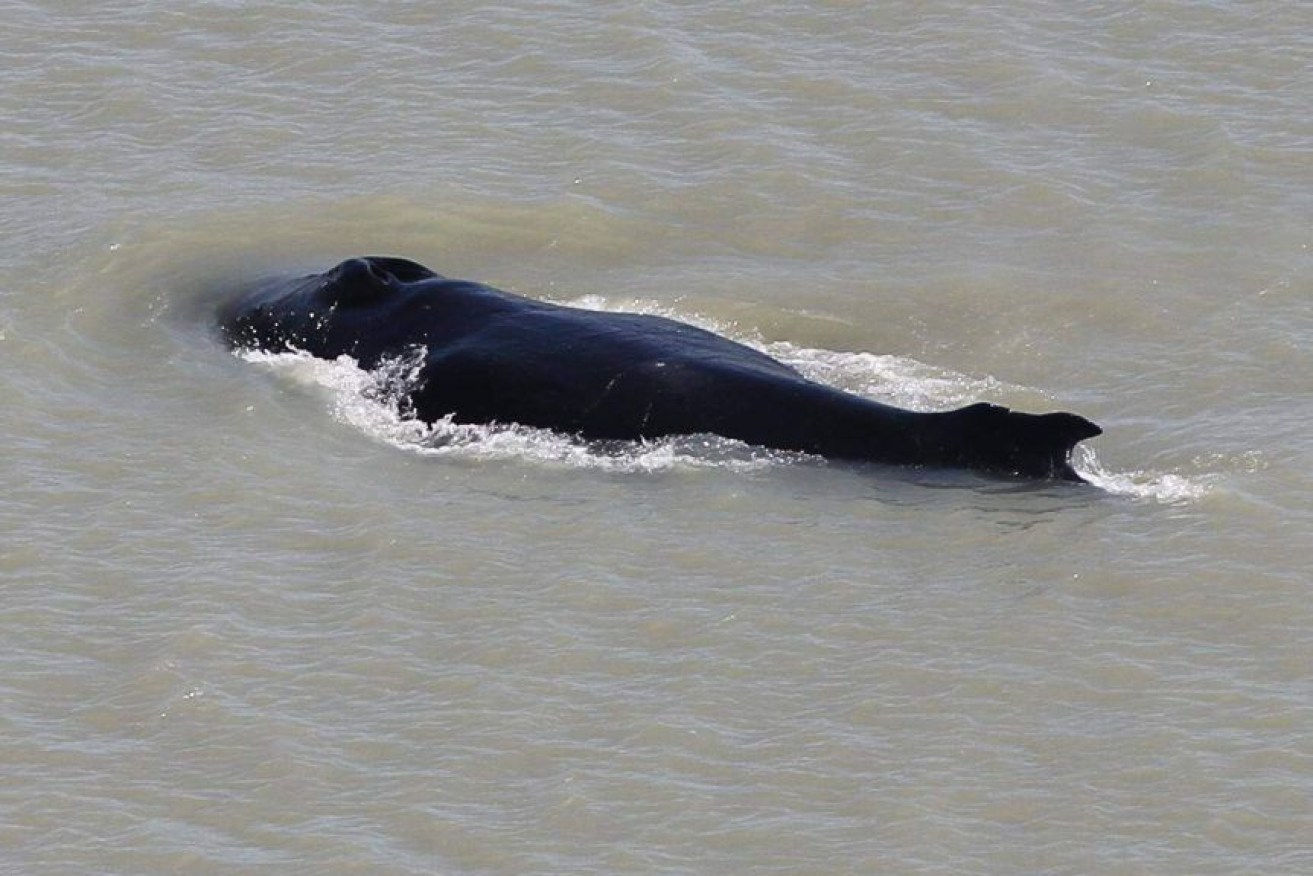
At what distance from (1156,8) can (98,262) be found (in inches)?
452

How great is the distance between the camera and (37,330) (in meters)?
22.1

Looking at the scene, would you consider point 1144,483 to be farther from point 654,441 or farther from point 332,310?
point 332,310

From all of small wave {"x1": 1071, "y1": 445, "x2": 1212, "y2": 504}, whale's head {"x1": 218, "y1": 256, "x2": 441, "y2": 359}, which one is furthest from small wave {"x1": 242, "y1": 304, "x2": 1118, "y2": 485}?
whale's head {"x1": 218, "y1": 256, "x2": 441, "y2": 359}

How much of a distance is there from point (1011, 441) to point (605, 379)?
3.11m

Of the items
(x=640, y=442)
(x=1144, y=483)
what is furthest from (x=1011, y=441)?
(x=640, y=442)

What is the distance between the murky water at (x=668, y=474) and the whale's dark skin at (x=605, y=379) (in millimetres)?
263

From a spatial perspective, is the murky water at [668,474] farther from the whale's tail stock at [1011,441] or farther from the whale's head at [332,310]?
the whale's head at [332,310]

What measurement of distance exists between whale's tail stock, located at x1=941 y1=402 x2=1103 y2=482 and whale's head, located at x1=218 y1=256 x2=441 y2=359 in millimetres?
4730

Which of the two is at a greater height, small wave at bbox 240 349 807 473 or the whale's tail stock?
the whale's tail stock

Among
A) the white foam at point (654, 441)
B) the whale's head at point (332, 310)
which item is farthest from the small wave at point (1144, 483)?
the whale's head at point (332, 310)

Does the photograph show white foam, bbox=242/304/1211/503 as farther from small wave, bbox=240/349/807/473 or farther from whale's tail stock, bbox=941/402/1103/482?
whale's tail stock, bbox=941/402/1103/482

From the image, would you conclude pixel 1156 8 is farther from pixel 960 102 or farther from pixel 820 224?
pixel 820 224

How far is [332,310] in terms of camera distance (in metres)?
21.6

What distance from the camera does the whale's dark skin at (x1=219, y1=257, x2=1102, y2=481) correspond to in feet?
62.2
